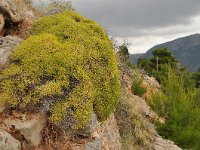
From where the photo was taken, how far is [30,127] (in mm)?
7867

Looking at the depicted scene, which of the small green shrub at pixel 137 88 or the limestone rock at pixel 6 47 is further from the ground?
the limestone rock at pixel 6 47

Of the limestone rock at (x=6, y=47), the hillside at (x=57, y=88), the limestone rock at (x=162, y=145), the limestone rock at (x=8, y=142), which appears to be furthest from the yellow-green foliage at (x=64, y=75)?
the limestone rock at (x=162, y=145)

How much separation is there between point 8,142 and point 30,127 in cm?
51

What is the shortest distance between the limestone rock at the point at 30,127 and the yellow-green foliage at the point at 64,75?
0.25m

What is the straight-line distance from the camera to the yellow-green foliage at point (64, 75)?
8117 mm

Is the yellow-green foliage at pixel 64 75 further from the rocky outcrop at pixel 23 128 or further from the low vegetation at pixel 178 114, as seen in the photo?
the low vegetation at pixel 178 114

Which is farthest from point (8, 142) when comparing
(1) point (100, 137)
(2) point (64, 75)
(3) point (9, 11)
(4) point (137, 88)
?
(4) point (137, 88)

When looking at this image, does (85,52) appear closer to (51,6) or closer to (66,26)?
(66,26)

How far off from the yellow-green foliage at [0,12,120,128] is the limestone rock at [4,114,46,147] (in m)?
0.25

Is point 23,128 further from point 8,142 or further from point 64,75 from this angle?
point 64,75

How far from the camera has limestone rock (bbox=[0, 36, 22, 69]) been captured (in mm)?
8773

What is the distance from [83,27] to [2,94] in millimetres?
2959

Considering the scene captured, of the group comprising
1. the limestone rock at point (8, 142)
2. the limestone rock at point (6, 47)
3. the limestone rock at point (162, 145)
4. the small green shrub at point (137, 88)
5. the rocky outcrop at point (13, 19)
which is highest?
the rocky outcrop at point (13, 19)

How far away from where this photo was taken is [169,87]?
69.4 feet
